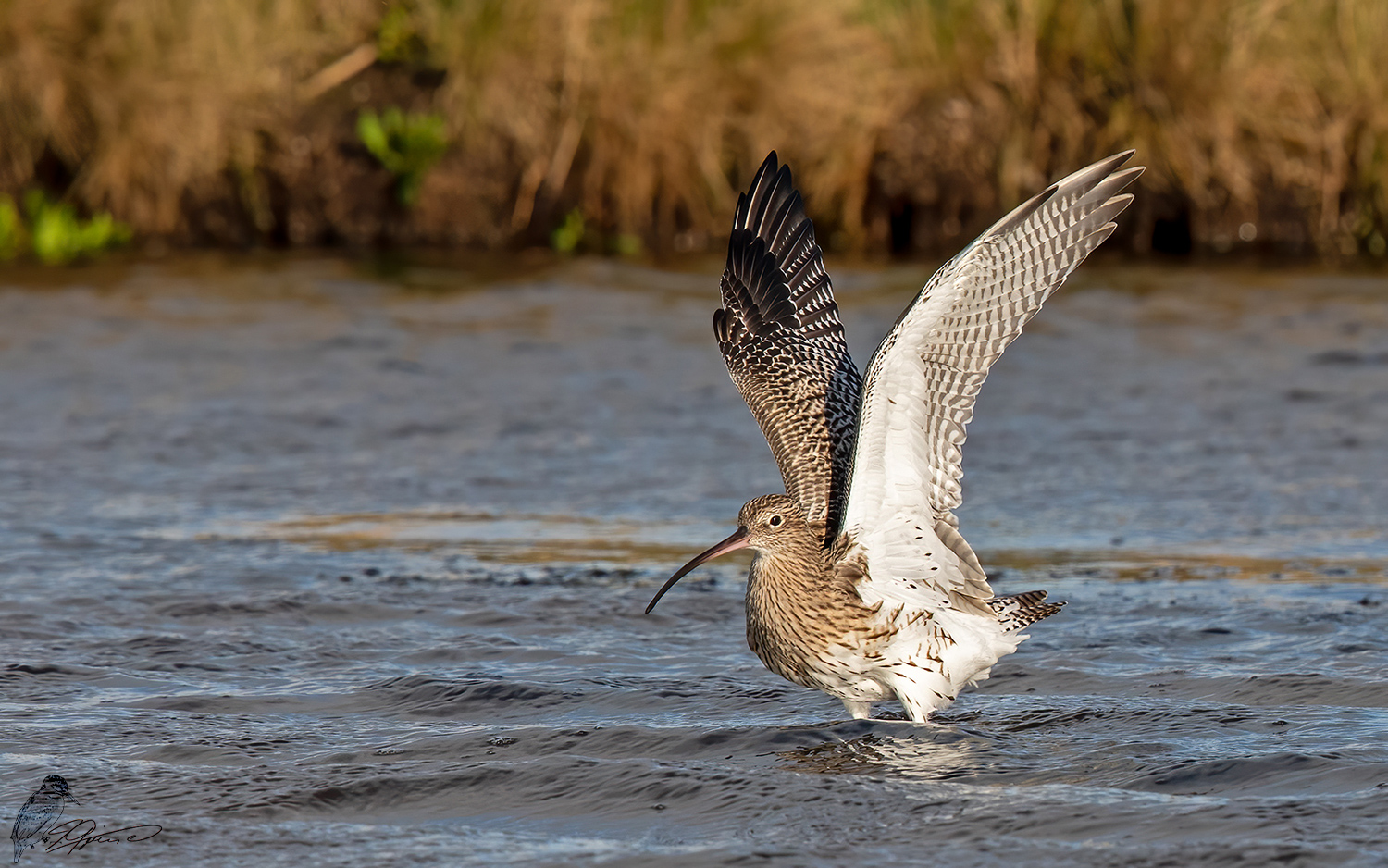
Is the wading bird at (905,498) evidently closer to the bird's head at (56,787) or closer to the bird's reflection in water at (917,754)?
the bird's reflection in water at (917,754)

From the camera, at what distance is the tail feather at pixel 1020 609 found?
5.10 m

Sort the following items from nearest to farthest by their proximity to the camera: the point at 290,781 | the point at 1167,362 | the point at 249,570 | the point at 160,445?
the point at 290,781, the point at 249,570, the point at 160,445, the point at 1167,362

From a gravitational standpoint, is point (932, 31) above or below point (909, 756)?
above

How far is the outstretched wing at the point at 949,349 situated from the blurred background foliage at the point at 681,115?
9579mm

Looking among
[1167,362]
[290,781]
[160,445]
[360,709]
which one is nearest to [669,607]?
[360,709]

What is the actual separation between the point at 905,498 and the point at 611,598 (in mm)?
1787

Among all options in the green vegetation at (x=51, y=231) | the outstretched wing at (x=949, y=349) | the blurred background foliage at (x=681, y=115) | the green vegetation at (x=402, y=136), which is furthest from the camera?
the green vegetation at (x=402, y=136)

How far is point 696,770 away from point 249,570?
265cm

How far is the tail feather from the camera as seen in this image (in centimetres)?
510

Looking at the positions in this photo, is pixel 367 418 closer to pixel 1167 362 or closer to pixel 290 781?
pixel 1167 362

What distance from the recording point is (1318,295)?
486 inches
